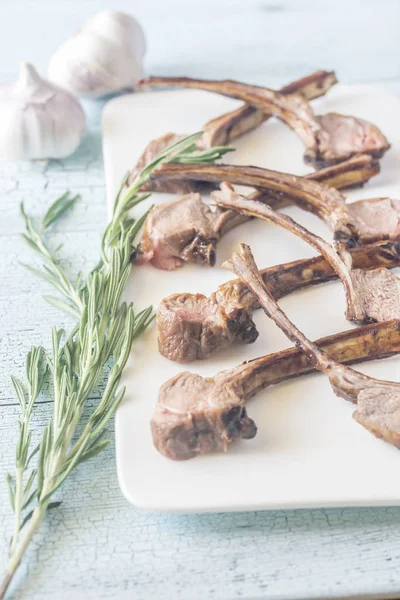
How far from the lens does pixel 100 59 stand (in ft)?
10.0

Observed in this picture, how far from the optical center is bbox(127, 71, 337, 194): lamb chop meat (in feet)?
8.41

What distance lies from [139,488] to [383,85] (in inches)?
88.1

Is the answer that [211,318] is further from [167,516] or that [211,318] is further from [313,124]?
[313,124]

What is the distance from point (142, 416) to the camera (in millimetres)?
1895

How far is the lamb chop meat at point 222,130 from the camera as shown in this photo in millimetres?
2564

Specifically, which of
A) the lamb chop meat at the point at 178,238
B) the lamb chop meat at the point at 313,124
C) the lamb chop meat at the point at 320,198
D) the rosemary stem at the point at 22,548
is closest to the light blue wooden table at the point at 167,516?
the rosemary stem at the point at 22,548

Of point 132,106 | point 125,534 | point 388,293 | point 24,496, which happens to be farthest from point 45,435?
point 132,106

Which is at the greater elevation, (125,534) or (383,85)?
(383,85)

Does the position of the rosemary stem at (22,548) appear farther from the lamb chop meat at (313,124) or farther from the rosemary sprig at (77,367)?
the lamb chop meat at (313,124)

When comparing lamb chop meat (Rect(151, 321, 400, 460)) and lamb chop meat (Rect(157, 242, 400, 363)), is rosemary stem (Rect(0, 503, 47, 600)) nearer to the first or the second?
lamb chop meat (Rect(151, 321, 400, 460))

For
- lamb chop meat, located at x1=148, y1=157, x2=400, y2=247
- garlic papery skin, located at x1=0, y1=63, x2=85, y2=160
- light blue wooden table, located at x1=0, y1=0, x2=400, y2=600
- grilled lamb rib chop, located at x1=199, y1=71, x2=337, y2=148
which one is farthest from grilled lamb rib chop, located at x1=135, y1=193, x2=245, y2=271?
garlic papery skin, located at x1=0, y1=63, x2=85, y2=160

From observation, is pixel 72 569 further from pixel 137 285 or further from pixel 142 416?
pixel 137 285

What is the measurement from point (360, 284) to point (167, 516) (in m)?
0.82

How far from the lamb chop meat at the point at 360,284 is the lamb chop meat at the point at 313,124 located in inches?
18.3
